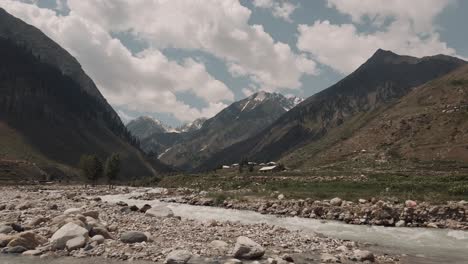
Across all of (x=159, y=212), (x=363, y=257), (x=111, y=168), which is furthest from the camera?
(x=111, y=168)

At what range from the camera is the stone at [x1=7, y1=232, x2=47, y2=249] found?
21.9 meters

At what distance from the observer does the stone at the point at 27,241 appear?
21.9 metres

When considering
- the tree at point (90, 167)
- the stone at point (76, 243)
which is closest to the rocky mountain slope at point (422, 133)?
the tree at point (90, 167)

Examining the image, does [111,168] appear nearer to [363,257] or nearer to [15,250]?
[15,250]

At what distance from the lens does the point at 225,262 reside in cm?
2033

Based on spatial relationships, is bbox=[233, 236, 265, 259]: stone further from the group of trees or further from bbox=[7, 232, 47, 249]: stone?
the group of trees

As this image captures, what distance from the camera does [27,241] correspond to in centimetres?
2220

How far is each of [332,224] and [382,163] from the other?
90265mm

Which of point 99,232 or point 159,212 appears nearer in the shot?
point 99,232

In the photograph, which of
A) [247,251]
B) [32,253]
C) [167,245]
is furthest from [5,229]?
[247,251]

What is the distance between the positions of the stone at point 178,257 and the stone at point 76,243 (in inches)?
A: 227

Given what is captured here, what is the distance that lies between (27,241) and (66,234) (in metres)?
2.18

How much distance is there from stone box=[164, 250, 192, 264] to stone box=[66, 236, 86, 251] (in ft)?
18.9

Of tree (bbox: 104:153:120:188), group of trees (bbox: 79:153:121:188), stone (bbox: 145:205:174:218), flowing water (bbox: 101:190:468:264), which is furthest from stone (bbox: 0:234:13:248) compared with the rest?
tree (bbox: 104:153:120:188)
